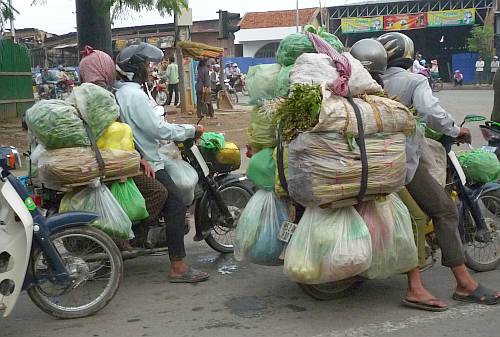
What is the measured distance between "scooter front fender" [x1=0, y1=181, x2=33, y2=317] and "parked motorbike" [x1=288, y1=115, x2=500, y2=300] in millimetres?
1996

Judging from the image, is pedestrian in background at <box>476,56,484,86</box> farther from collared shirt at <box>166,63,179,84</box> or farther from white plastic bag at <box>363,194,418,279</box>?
white plastic bag at <box>363,194,418,279</box>

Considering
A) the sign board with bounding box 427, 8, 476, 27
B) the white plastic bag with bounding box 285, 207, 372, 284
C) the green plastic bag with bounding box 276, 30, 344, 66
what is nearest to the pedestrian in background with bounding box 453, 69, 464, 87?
the sign board with bounding box 427, 8, 476, 27

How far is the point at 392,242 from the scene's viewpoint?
3652 mm

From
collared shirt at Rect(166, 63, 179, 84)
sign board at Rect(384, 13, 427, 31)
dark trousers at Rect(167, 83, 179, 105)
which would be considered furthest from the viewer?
sign board at Rect(384, 13, 427, 31)

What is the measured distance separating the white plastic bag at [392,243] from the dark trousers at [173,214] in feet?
4.65

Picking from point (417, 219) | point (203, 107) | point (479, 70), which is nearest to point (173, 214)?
point (417, 219)

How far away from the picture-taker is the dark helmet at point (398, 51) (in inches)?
165

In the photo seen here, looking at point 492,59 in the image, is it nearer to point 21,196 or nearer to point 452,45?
point 452,45

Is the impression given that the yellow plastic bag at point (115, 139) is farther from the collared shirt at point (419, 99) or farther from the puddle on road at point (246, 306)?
the collared shirt at point (419, 99)

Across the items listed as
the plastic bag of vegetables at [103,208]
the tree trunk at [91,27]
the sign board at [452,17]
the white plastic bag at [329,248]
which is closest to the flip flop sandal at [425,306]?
the white plastic bag at [329,248]

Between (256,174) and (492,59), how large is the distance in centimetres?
3439

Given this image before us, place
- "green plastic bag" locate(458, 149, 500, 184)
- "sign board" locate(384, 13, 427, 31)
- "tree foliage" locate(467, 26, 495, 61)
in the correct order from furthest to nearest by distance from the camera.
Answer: "sign board" locate(384, 13, 427, 31), "tree foliage" locate(467, 26, 495, 61), "green plastic bag" locate(458, 149, 500, 184)

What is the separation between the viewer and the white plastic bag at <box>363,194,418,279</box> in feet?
11.9

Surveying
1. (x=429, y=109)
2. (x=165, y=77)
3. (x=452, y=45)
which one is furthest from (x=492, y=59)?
(x=429, y=109)
